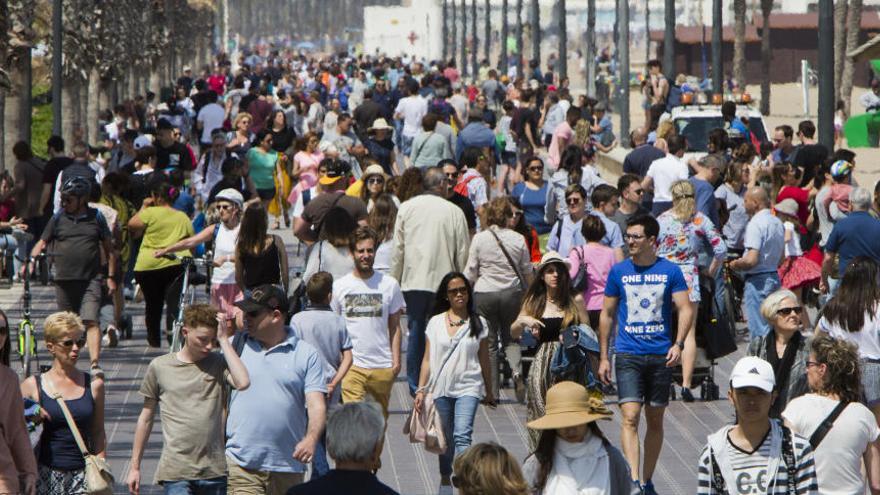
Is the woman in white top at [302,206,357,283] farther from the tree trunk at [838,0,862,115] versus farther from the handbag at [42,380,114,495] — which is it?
the tree trunk at [838,0,862,115]

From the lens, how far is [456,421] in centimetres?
1059

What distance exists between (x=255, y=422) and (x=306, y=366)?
360 millimetres

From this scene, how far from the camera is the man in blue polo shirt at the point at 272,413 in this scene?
8.64m

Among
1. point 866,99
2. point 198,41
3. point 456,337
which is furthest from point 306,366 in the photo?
point 198,41

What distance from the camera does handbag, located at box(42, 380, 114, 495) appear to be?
8406 mm

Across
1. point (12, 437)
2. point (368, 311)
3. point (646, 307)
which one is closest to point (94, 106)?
point (368, 311)

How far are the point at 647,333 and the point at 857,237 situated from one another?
2736 millimetres

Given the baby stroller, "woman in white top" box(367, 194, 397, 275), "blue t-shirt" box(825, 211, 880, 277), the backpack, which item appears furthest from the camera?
the backpack

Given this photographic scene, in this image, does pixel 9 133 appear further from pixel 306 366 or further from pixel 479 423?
pixel 306 366

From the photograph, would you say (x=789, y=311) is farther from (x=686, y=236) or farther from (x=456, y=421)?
(x=686, y=236)

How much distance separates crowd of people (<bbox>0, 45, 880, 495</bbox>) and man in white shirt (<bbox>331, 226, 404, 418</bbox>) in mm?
14

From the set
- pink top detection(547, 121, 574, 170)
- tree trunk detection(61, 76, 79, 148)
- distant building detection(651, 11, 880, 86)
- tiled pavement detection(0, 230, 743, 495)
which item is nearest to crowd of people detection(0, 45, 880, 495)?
tiled pavement detection(0, 230, 743, 495)

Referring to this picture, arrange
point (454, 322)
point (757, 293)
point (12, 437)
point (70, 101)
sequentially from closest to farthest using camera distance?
point (12, 437) < point (454, 322) < point (757, 293) < point (70, 101)

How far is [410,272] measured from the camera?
13.4m
